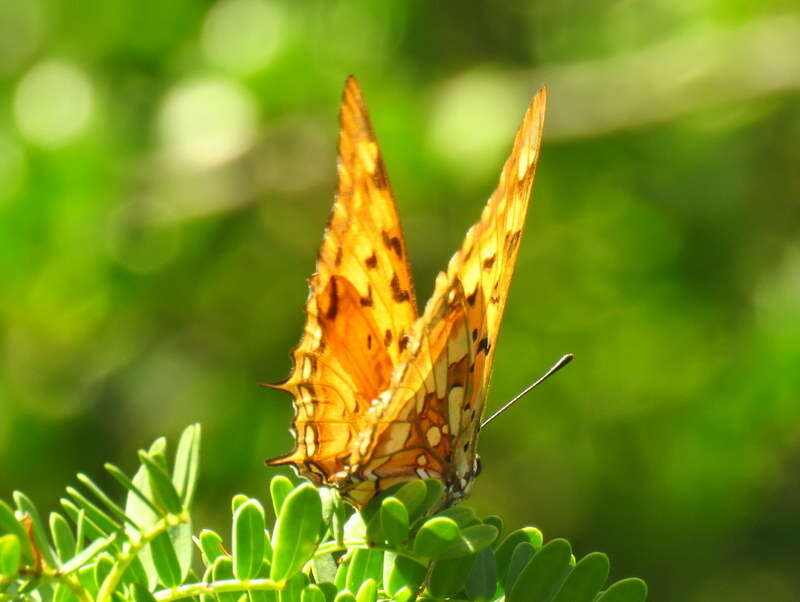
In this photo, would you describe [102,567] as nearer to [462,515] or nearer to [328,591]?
[328,591]

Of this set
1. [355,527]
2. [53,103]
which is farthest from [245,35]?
[355,527]

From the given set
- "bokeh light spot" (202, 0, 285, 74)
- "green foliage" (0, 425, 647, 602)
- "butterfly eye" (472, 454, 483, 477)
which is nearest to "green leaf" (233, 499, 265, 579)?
"green foliage" (0, 425, 647, 602)

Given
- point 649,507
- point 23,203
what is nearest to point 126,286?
point 23,203

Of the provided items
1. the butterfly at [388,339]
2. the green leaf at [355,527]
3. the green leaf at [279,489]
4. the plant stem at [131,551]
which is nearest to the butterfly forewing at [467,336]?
the butterfly at [388,339]

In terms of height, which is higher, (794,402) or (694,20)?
(694,20)

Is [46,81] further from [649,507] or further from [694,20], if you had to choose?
[649,507]

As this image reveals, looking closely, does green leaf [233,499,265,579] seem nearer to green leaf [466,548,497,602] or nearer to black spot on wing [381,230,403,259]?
green leaf [466,548,497,602]
